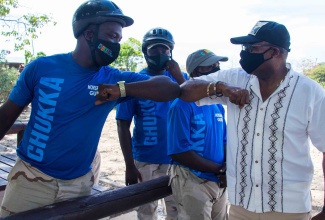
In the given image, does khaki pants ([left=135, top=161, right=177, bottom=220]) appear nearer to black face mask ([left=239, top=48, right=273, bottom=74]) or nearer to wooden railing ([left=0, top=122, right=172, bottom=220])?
wooden railing ([left=0, top=122, right=172, bottom=220])

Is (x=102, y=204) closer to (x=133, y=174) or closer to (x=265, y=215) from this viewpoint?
(x=133, y=174)

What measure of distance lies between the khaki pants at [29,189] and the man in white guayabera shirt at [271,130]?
3.53 ft

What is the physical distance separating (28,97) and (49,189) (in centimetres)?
57

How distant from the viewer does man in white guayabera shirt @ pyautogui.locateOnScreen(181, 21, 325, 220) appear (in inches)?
79.8

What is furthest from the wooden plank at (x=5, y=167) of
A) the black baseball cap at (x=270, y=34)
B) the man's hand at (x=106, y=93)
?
the black baseball cap at (x=270, y=34)

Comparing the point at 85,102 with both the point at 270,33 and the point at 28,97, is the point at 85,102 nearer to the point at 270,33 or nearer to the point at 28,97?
the point at 28,97

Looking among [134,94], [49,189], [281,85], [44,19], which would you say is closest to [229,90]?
[281,85]

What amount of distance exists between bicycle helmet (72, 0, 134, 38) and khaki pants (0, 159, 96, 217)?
2.99ft

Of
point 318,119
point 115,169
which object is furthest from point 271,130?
point 115,169

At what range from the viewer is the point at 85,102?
217cm

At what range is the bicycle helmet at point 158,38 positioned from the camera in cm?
337

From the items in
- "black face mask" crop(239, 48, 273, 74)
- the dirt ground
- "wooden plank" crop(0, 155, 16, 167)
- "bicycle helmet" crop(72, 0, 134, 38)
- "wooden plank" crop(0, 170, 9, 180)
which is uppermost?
"bicycle helmet" crop(72, 0, 134, 38)

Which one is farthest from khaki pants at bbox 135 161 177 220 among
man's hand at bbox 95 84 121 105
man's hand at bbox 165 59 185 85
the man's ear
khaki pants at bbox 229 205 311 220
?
the man's ear

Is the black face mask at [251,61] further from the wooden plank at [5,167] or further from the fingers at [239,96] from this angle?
the wooden plank at [5,167]
